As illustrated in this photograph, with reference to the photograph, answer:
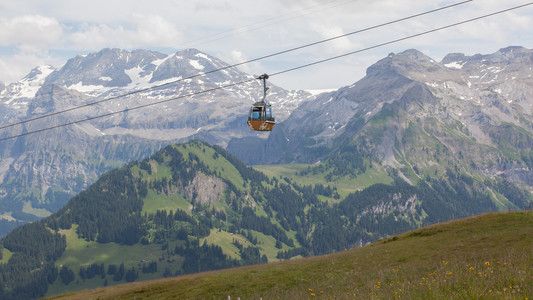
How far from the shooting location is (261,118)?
7175cm

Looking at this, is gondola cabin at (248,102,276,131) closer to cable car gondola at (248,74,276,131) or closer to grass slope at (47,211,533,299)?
cable car gondola at (248,74,276,131)

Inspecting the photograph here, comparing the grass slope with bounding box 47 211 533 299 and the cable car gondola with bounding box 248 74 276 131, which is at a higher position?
the cable car gondola with bounding box 248 74 276 131

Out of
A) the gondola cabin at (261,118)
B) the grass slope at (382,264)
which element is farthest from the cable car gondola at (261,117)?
the grass slope at (382,264)

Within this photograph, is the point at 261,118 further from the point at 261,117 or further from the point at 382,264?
the point at 382,264

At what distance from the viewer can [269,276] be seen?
66.9 metres

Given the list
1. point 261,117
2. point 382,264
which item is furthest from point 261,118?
point 382,264

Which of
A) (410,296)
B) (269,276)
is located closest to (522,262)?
(410,296)

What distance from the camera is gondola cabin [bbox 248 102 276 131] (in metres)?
71.6

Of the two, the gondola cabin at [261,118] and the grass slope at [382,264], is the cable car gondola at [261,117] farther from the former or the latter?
the grass slope at [382,264]

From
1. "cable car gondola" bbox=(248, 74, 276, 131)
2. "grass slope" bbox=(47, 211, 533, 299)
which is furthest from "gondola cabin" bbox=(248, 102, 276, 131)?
"grass slope" bbox=(47, 211, 533, 299)

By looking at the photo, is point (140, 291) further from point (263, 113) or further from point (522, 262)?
point (522, 262)

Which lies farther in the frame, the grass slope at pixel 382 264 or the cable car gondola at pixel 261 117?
the cable car gondola at pixel 261 117

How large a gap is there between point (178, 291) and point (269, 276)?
1271 cm

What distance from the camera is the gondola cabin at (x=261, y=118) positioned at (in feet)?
235
